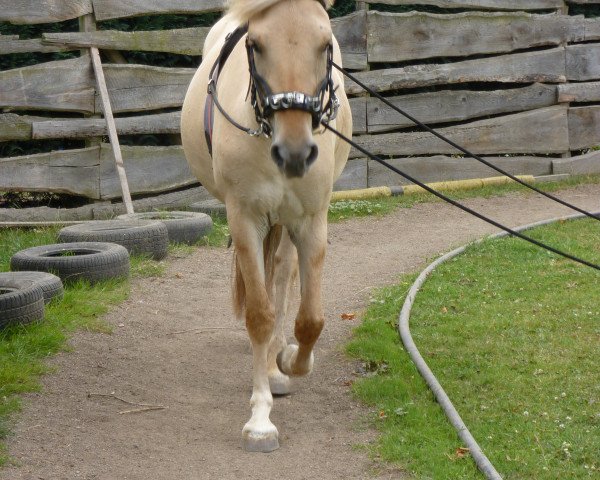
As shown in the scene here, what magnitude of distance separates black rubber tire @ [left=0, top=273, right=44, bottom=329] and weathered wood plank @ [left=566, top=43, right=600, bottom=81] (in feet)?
28.7

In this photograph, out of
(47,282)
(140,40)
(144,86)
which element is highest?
(140,40)

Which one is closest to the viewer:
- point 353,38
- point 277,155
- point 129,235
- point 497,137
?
point 277,155

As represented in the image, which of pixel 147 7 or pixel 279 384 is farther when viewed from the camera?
pixel 147 7

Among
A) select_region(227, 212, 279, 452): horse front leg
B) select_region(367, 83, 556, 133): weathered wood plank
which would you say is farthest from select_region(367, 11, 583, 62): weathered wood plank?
select_region(227, 212, 279, 452): horse front leg

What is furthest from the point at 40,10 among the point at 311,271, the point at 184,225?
the point at 311,271

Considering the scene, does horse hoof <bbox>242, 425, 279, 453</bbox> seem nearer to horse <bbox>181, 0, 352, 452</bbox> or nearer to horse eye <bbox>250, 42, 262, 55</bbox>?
horse <bbox>181, 0, 352, 452</bbox>

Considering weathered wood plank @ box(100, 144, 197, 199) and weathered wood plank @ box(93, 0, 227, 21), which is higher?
weathered wood plank @ box(93, 0, 227, 21)

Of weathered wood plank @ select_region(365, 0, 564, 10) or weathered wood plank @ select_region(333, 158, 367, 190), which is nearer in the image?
weathered wood plank @ select_region(333, 158, 367, 190)

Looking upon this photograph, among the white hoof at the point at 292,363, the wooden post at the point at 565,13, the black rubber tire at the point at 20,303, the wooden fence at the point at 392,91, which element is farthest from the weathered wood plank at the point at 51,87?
the wooden post at the point at 565,13

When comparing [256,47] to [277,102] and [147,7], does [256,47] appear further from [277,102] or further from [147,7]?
[147,7]

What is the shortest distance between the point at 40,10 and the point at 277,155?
21.4 feet

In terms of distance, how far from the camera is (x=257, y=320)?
4738 millimetres

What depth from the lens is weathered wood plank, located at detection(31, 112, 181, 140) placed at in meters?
9.70

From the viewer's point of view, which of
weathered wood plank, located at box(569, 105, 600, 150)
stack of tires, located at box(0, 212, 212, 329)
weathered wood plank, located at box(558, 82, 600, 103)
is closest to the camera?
stack of tires, located at box(0, 212, 212, 329)
